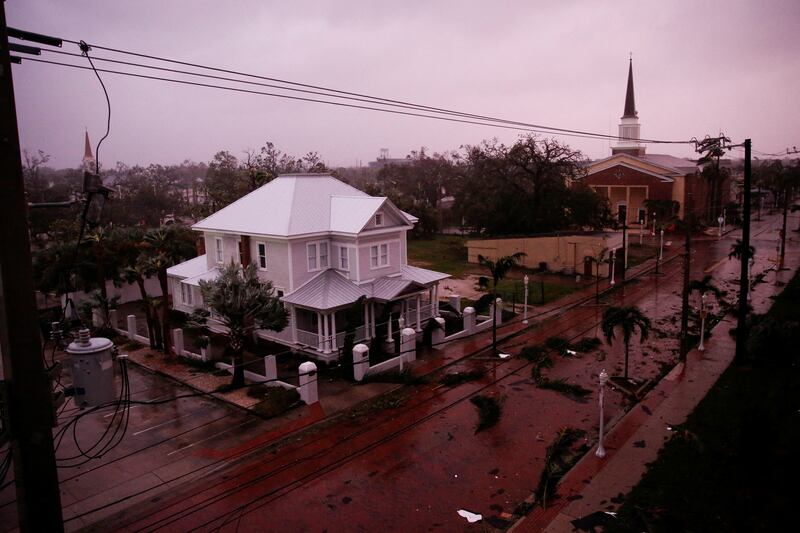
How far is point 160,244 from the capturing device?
81.1 ft

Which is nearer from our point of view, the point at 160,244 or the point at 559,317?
the point at 160,244

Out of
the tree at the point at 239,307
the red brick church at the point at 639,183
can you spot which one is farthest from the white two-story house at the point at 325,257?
the red brick church at the point at 639,183

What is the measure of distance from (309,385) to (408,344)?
5.65 m

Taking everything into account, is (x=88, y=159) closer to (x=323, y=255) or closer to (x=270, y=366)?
(x=270, y=366)

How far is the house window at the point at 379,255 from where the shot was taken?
2583 cm

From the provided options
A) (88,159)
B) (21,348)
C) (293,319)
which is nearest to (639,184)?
(293,319)

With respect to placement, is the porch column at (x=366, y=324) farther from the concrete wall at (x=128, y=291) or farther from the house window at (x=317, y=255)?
the concrete wall at (x=128, y=291)

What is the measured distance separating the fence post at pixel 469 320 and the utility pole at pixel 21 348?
22067 millimetres

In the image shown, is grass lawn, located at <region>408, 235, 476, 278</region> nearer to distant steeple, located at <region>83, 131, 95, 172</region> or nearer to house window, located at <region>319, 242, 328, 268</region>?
house window, located at <region>319, 242, 328, 268</region>

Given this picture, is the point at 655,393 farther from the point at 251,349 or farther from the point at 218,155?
the point at 218,155

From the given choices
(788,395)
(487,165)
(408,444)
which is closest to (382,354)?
(408,444)

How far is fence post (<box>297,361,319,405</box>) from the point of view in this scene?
18.7m

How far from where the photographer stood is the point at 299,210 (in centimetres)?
2597

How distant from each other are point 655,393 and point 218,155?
60.3 m
